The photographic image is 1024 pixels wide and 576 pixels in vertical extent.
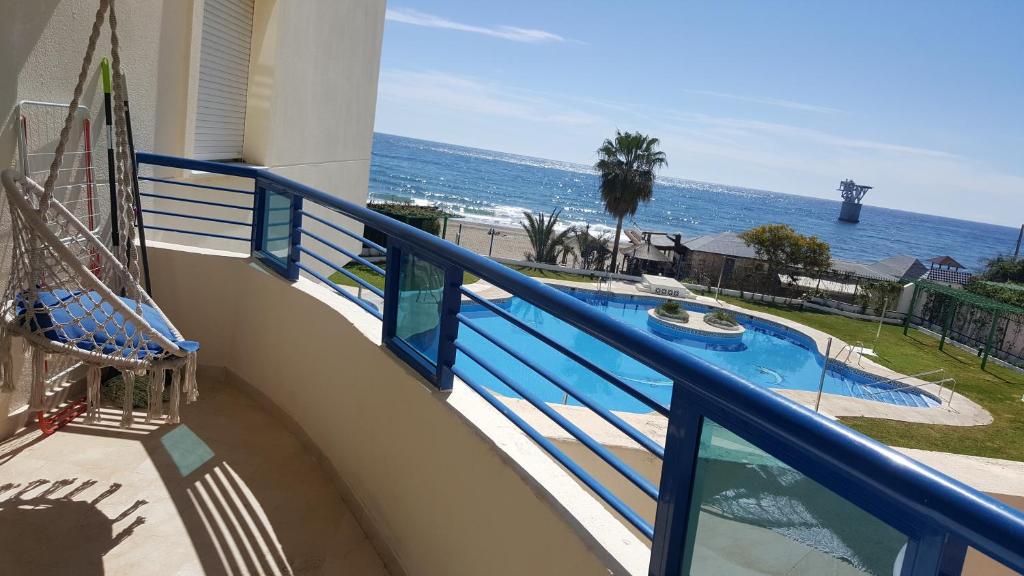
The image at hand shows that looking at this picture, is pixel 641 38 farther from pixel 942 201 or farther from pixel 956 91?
pixel 942 201

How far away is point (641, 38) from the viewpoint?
70750 mm

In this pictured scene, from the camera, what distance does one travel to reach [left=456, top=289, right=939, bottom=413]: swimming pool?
48.2 feet

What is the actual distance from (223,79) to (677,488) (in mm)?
6458

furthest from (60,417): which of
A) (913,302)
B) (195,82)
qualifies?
(913,302)

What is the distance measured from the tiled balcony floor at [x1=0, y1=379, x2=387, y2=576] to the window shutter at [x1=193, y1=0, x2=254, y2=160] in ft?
11.1

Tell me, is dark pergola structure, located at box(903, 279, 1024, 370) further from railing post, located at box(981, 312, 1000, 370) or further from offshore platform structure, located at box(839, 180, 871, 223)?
offshore platform structure, located at box(839, 180, 871, 223)

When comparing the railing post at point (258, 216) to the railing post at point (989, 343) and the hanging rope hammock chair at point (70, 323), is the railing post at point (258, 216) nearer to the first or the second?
the hanging rope hammock chair at point (70, 323)

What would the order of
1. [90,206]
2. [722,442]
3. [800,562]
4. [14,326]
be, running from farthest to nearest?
[90,206] → [14,326] → [722,442] → [800,562]

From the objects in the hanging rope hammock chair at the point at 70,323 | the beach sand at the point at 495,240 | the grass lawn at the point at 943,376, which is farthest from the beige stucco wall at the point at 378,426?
the beach sand at the point at 495,240

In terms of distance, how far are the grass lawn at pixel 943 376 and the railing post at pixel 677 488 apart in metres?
11.9

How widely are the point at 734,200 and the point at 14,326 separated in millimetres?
129529

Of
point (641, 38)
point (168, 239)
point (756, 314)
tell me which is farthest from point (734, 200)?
point (168, 239)

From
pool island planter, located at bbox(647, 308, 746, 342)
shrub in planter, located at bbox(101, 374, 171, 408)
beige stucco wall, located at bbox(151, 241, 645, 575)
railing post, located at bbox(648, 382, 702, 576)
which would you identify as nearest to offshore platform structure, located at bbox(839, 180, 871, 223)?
pool island planter, located at bbox(647, 308, 746, 342)

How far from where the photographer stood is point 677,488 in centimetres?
153
